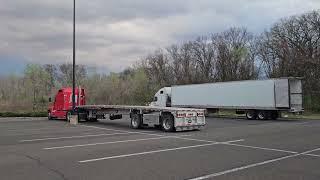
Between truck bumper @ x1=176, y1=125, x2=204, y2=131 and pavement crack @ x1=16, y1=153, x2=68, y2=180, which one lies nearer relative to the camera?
pavement crack @ x1=16, y1=153, x2=68, y2=180

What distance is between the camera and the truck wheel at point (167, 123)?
25078mm

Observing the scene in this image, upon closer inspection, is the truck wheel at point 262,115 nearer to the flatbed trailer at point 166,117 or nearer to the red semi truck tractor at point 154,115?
the red semi truck tractor at point 154,115

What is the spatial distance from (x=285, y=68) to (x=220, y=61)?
708 inches

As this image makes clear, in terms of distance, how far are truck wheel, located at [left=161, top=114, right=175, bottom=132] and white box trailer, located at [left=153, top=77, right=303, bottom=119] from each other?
1732 centimetres

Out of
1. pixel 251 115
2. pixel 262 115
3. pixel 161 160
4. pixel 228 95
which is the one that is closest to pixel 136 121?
pixel 161 160

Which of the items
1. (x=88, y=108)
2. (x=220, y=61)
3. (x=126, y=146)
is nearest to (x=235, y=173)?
(x=126, y=146)

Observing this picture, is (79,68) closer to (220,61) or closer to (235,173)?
(220,61)

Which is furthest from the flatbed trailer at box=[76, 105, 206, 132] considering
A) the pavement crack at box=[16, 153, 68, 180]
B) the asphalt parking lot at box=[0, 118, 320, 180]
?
the pavement crack at box=[16, 153, 68, 180]

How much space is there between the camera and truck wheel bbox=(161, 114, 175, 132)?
82.3ft

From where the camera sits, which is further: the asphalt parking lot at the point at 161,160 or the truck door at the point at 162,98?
the truck door at the point at 162,98

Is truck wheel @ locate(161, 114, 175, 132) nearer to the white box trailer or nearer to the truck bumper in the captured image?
the truck bumper

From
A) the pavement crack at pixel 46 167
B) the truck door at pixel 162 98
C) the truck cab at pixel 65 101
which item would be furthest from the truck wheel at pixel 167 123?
the truck door at pixel 162 98

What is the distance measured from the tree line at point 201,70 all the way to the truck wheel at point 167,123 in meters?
37.8

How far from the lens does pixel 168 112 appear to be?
25594mm
